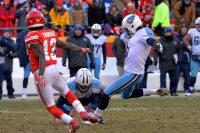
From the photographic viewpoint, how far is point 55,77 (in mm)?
9945

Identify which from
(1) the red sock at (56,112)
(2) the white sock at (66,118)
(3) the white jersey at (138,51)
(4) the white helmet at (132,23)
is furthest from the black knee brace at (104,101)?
(2) the white sock at (66,118)

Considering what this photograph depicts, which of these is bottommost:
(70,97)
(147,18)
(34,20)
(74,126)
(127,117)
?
(127,117)

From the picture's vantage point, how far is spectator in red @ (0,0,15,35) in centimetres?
1998

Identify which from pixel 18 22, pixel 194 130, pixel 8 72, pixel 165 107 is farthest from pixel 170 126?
pixel 18 22

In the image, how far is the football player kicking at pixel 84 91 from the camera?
11.0m

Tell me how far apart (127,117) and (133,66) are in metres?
1.34

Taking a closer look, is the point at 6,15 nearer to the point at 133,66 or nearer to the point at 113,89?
the point at 133,66

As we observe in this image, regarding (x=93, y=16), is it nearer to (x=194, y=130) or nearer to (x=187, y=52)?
(x=187, y=52)

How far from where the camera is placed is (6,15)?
20.2m

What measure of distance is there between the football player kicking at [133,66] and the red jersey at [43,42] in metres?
1.38

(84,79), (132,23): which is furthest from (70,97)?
(132,23)

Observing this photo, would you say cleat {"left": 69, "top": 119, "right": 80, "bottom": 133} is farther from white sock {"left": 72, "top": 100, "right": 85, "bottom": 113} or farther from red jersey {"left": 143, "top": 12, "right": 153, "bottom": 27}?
red jersey {"left": 143, "top": 12, "right": 153, "bottom": 27}

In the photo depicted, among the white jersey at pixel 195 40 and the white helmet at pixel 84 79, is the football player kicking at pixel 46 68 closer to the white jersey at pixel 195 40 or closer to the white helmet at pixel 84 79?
the white helmet at pixel 84 79

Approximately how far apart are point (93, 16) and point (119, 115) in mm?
8526
